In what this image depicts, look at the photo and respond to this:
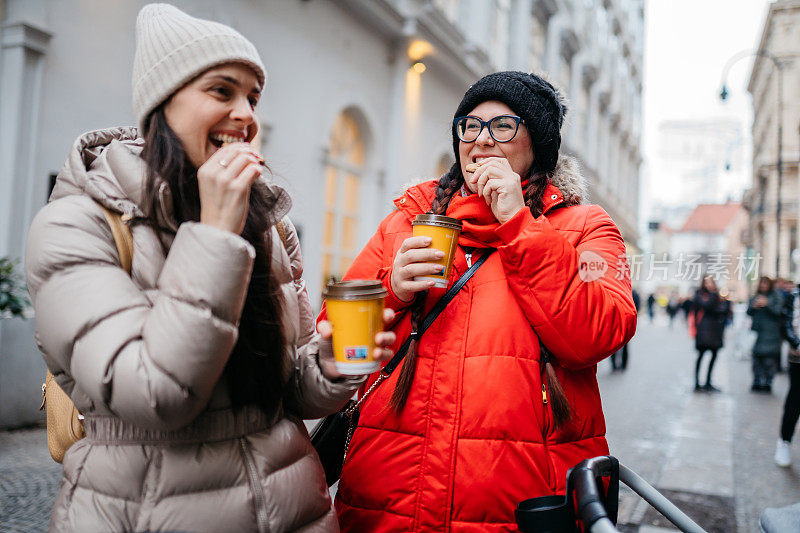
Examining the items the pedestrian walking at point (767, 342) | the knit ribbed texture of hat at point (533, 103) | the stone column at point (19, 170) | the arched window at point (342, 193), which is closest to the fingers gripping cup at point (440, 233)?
the knit ribbed texture of hat at point (533, 103)

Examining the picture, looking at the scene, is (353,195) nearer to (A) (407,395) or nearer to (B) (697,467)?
(B) (697,467)

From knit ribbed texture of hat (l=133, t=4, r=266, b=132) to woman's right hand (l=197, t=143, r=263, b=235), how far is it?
27 cm

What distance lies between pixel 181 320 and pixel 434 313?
29.5 inches

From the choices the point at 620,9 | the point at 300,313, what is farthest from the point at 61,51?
the point at 620,9

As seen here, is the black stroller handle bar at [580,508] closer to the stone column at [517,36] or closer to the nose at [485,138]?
the nose at [485,138]

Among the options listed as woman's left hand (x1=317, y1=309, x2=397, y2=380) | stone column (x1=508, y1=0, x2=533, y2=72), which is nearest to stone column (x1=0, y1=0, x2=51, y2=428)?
woman's left hand (x1=317, y1=309, x2=397, y2=380)

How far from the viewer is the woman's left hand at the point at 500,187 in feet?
5.31

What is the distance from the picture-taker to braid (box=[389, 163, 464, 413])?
161 cm

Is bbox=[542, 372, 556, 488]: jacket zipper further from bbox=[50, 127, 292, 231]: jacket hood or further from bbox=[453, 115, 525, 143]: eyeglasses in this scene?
bbox=[50, 127, 292, 231]: jacket hood

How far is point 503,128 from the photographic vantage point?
5.85ft

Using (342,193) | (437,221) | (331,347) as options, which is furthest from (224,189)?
(342,193)

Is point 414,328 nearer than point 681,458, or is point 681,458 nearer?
point 414,328

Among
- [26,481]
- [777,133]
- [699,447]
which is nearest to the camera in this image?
[26,481]

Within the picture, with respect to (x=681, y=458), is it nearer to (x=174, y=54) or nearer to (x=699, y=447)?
(x=699, y=447)
